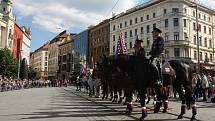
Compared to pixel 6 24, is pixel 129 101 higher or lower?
lower

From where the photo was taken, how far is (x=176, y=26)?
7344 cm

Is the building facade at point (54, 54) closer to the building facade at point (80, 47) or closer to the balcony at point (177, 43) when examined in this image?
the building facade at point (80, 47)

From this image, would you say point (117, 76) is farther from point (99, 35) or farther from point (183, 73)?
point (99, 35)

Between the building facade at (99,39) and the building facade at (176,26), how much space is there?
10773mm

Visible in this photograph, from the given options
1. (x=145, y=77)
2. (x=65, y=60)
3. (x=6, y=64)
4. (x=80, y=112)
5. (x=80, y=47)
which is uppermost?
(x=80, y=47)

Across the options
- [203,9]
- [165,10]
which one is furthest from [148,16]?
[203,9]

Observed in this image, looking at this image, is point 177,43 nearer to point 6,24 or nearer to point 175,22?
point 175,22

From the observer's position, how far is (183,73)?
39.2 ft

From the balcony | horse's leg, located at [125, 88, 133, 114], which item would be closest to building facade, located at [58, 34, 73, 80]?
the balcony

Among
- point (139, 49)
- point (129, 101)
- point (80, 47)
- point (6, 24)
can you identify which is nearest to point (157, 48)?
point (139, 49)

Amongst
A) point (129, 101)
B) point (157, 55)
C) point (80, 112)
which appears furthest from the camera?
point (80, 112)

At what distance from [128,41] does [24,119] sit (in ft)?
253

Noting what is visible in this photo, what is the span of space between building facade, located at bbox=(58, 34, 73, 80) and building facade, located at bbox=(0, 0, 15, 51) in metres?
30.1

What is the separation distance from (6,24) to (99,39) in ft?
97.9
